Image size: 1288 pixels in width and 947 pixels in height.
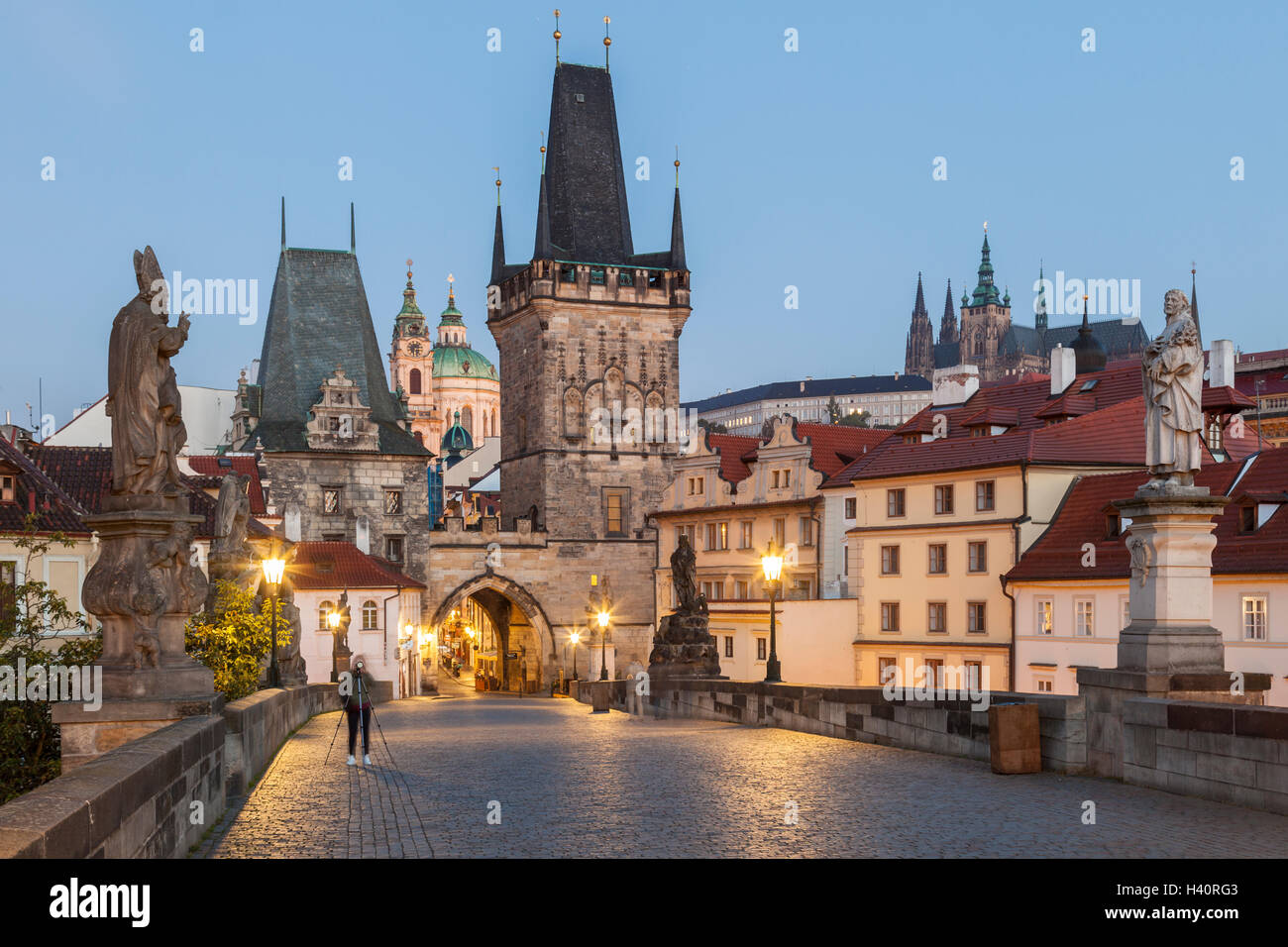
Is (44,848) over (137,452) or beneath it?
beneath

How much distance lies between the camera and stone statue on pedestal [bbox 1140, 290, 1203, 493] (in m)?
14.3

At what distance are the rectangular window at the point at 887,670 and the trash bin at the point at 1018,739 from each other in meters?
34.9

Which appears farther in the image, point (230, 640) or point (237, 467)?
point (237, 467)

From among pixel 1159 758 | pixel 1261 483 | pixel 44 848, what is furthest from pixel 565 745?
pixel 1261 483

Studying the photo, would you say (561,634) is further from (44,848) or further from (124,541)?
(44,848)

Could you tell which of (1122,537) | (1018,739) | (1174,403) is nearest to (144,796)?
(1018,739)

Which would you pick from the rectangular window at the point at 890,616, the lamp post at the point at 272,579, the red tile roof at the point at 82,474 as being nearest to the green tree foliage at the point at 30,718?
the lamp post at the point at 272,579

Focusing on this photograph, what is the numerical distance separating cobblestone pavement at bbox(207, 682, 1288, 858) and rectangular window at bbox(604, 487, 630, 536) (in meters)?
53.1

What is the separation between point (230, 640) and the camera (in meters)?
17.7

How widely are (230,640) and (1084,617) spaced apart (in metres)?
29.8

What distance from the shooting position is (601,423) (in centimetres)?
7394

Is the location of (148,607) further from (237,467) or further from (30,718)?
(237,467)

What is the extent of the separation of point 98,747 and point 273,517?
57.9 m
